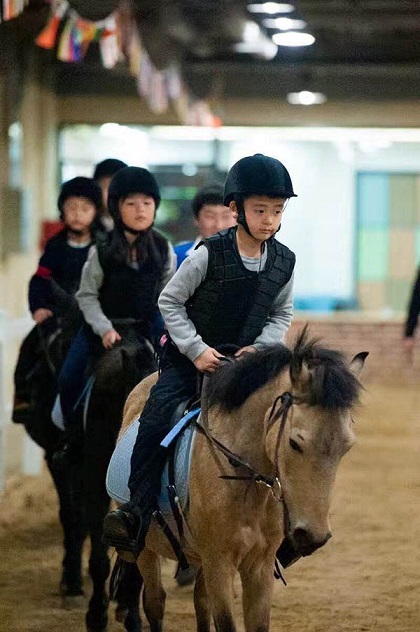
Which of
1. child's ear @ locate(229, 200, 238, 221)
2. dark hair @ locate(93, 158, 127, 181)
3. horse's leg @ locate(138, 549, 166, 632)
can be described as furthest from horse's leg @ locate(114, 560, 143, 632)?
dark hair @ locate(93, 158, 127, 181)

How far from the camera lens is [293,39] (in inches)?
606

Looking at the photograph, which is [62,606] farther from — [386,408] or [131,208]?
[386,408]

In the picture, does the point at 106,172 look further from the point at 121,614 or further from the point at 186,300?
the point at 186,300

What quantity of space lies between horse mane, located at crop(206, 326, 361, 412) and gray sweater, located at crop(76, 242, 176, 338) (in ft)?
5.28

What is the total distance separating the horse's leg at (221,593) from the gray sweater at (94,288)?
187cm

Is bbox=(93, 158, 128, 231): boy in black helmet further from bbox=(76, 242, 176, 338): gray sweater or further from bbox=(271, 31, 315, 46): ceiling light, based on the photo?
bbox=(271, 31, 315, 46): ceiling light

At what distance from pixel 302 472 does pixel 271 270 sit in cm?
96

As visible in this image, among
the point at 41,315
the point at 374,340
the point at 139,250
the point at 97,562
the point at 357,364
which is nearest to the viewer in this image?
the point at 357,364

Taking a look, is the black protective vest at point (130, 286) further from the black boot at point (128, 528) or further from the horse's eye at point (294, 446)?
the horse's eye at point (294, 446)

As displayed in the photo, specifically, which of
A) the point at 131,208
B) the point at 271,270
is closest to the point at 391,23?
the point at 131,208

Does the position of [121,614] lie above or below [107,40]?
below

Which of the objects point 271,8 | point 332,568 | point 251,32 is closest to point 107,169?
point 332,568

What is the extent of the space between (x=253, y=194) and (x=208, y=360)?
0.60 meters

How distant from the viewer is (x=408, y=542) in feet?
26.2
